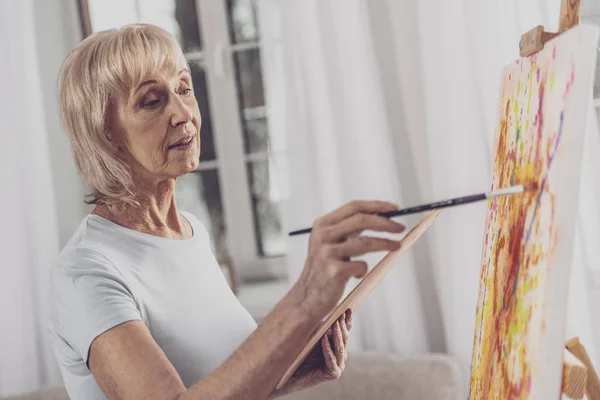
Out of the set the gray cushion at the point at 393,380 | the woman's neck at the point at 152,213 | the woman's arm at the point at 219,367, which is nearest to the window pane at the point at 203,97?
the gray cushion at the point at 393,380

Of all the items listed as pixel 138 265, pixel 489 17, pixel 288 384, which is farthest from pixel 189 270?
pixel 489 17

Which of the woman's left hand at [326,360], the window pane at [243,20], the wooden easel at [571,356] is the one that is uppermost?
the window pane at [243,20]

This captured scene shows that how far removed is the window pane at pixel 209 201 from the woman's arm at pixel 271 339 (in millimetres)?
1806

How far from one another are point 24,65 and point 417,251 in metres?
1.56

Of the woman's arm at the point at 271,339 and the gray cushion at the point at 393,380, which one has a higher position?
the woman's arm at the point at 271,339

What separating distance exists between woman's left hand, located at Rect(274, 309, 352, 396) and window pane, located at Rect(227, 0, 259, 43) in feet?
5.73

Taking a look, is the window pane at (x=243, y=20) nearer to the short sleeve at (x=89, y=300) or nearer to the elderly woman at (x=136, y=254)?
the elderly woman at (x=136, y=254)

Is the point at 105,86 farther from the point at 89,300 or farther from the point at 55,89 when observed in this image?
the point at 55,89

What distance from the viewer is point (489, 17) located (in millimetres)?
1876

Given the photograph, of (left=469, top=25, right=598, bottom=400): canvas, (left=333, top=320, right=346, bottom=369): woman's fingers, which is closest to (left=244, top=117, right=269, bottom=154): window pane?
(left=333, top=320, right=346, bottom=369): woman's fingers

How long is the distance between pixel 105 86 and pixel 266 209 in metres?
1.61

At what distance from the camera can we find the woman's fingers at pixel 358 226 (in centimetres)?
65

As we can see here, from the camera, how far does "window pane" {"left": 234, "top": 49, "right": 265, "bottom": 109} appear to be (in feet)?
8.64

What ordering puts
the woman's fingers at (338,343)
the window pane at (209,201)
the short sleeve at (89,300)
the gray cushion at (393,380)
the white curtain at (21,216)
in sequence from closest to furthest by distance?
the short sleeve at (89,300)
the woman's fingers at (338,343)
the gray cushion at (393,380)
the white curtain at (21,216)
the window pane at (209,201)
